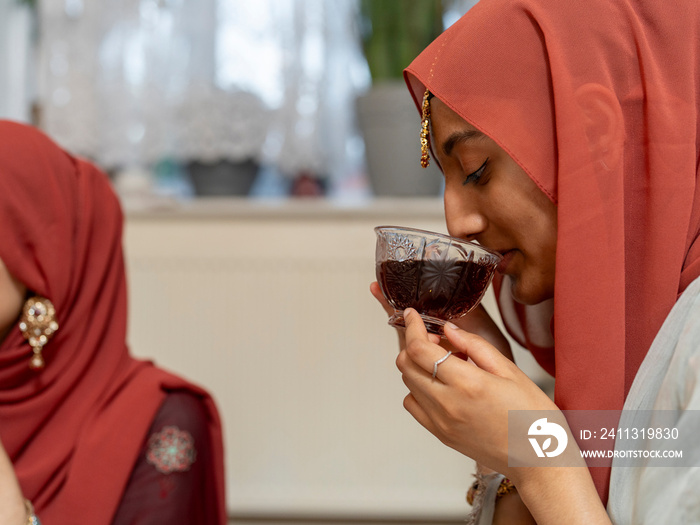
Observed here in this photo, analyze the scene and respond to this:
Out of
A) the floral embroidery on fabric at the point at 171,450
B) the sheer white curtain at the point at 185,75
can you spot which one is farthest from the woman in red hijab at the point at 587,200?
the sheer white curtain at the point at 185,75

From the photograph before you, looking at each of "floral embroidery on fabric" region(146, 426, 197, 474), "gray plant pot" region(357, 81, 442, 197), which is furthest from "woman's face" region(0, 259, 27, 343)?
"gray plant pot" region(357, 81, 442, 197)

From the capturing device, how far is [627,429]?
0.78m

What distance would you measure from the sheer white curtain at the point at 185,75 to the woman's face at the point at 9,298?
1000 mm

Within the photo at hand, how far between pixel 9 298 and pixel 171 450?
407 mm

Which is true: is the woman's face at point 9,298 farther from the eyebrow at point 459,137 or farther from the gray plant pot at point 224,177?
the gray plant pot at point 224,177

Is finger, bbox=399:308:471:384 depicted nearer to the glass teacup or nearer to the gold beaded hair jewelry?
the glass teacup

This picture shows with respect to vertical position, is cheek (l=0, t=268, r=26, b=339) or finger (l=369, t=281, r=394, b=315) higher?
finger (l=369, t=281, r=394, b=315)

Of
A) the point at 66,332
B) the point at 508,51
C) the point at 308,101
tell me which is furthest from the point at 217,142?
the point at 508,51

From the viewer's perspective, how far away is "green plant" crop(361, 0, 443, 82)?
1.96 m

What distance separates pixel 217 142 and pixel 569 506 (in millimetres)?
1638

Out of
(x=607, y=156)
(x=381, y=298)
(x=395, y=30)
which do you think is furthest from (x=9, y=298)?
(x=395, y=30)

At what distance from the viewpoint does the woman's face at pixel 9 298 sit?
114cm

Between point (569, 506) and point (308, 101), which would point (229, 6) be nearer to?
point (308, 101)

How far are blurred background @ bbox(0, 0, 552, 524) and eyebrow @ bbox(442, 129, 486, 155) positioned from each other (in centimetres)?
107
